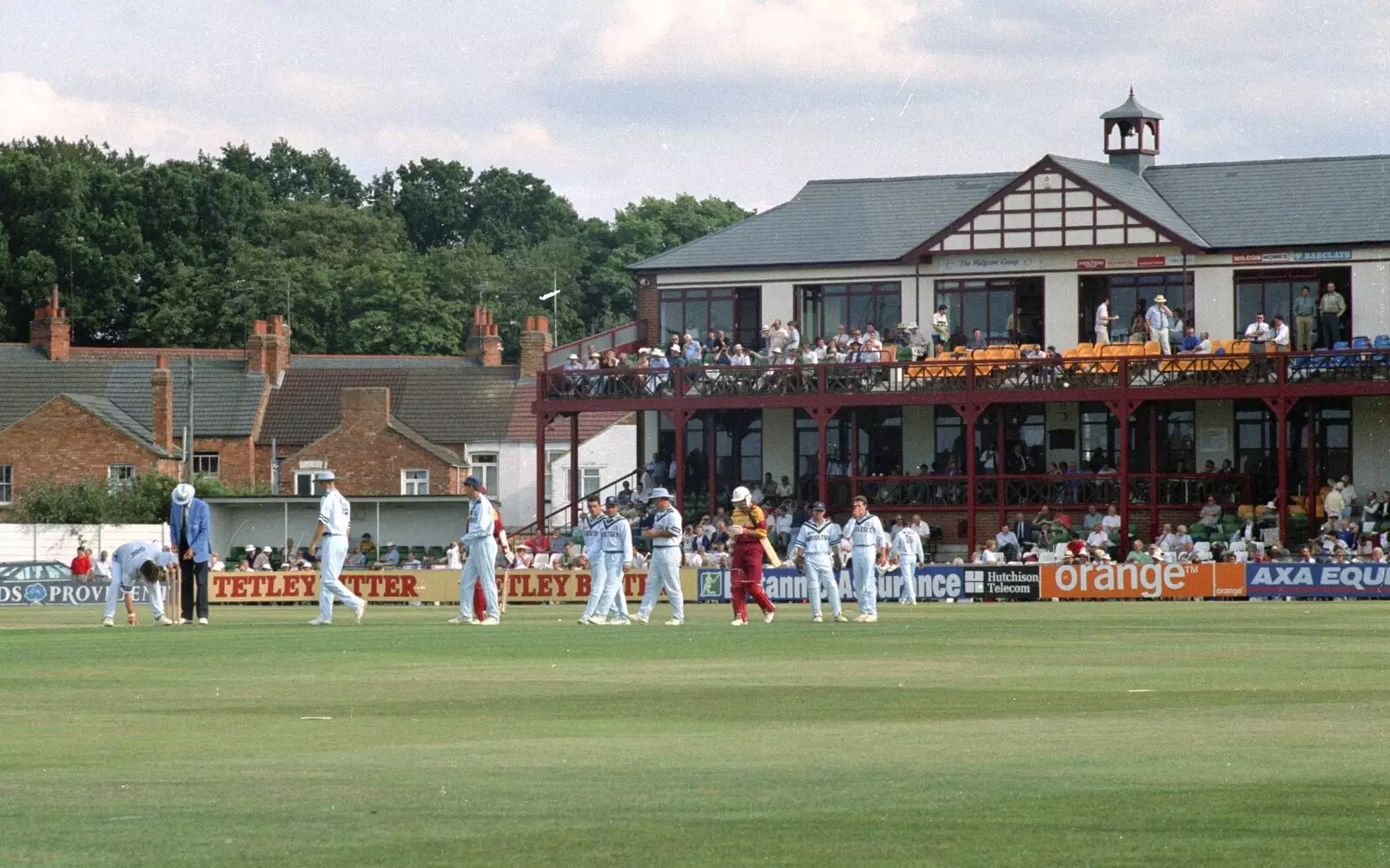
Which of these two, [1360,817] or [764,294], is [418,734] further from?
[764,294]

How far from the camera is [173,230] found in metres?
91.9

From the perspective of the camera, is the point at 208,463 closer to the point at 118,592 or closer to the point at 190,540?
the point at 118,592

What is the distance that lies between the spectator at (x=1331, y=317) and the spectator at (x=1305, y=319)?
29cm

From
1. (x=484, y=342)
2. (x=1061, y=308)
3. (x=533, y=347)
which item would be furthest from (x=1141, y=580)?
(x=484, y=342)

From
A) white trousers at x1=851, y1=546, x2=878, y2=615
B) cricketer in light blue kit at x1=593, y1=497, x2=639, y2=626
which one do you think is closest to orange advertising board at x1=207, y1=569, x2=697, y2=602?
white trousers at x1=851, y1=546, x2=878, y2=615

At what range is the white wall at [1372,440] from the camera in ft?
160

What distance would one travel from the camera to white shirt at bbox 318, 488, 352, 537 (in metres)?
24.4

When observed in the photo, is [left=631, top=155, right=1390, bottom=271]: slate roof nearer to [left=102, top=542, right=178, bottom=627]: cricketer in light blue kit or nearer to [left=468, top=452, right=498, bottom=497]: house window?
[left=468, top=452, right=498, bottom=497]: house window

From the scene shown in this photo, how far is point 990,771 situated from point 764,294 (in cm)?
4579

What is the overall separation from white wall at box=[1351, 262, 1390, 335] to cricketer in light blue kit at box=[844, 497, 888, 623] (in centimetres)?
2454

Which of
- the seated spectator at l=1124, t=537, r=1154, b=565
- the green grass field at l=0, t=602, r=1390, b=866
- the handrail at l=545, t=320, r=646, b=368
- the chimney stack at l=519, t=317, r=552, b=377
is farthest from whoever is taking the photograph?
the chimney stack at l=519, t=317, r=552, b=377

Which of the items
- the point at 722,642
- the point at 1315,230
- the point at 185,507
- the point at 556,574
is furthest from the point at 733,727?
the point at 1315,230

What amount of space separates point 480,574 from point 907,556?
546 inches

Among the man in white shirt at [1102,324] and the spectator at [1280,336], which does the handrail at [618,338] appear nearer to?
the man in white shirt at [1102,324]
